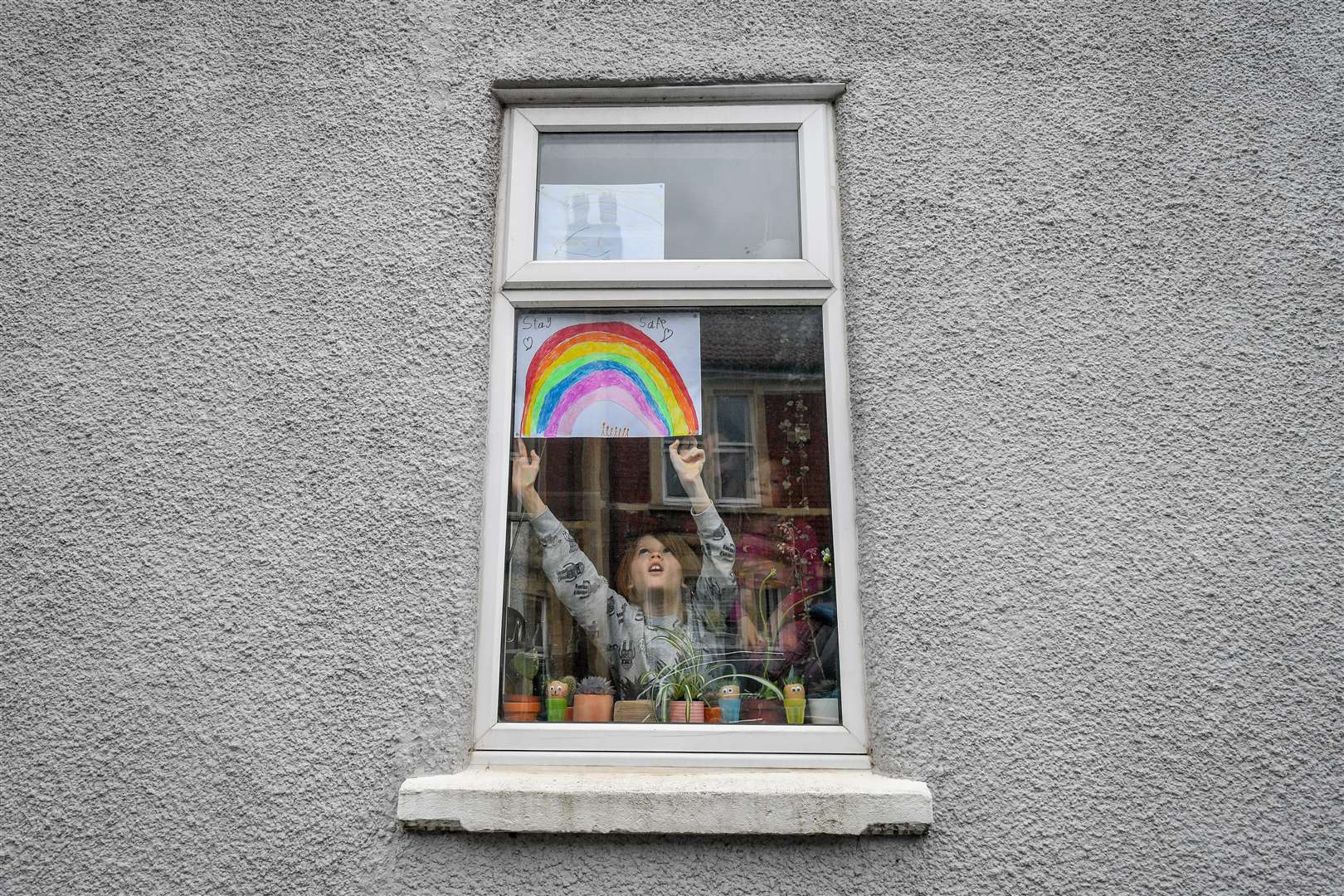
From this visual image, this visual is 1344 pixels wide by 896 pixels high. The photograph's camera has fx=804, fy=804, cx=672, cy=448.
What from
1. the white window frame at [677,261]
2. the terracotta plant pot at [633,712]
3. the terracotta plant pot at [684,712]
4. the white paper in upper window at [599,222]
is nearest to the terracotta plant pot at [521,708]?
the terracotta plant pot at [633,712]

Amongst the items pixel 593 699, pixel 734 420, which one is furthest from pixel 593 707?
pixel 734 420

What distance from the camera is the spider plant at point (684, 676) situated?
2281 mm

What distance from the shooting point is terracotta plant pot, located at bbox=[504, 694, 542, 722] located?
224 centimetres

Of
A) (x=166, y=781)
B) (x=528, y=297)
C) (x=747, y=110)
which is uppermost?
(x=747, y=110)

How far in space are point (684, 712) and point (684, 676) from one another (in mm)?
97

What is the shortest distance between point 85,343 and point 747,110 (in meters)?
2.11

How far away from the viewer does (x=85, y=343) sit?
2.34 m

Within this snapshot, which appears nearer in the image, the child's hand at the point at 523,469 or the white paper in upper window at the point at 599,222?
the child's hand at the point at 523,469

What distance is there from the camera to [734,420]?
7.89 ft

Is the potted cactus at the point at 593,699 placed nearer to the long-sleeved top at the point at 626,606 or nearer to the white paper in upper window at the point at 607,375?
the long-sleeved top at the point at 626,606

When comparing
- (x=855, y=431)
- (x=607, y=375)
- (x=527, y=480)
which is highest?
(x=607, y=375)

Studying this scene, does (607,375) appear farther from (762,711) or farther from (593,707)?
(762,711)

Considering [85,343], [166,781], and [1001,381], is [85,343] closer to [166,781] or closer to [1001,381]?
[166,781]

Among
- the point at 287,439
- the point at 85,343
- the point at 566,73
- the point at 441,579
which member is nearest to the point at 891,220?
the point at 566,73
